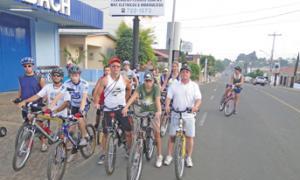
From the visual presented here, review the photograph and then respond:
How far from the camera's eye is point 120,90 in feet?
14.1

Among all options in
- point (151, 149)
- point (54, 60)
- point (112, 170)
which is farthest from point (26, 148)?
point (54, 60)

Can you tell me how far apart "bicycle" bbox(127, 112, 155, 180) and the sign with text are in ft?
23.0

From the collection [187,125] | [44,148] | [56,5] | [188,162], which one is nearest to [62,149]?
[44,148]

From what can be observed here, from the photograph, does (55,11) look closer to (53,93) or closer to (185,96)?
(53,93)

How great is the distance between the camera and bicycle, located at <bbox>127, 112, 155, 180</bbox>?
3.81m

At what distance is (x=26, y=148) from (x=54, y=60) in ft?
35.1

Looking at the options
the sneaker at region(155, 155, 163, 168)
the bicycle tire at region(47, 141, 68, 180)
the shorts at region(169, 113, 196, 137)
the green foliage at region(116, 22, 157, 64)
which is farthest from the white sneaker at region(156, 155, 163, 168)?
the green foliage at region(116, 22, 157, 64)

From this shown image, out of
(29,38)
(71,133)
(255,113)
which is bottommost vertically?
(255,113)

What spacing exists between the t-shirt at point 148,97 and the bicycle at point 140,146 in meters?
0.15

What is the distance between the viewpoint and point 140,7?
10383 mm

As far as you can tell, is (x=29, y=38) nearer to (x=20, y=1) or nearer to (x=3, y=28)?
(x=3, y=28)

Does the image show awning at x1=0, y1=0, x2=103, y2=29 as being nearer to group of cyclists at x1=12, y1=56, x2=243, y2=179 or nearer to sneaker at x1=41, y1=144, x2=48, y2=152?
group of cyclists at x1=12, y1=56, x2=243, y2=179

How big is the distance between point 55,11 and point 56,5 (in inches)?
9.2

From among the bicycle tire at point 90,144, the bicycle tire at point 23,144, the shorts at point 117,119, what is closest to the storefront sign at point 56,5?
the bicycle tire at point 90,144
